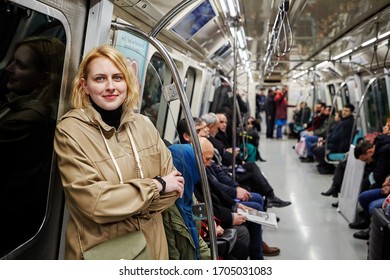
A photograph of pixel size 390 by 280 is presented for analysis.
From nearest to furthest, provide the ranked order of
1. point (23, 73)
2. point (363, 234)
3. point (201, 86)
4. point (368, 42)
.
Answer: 1. point (23, 73)
2. point (363, 234)
3. point (368, 42)
4. point (201, 86)

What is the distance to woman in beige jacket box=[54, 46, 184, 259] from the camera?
4.98 feet

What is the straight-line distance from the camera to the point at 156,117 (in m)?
3.52

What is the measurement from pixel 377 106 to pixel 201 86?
9.43 ft

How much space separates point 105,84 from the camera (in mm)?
1658

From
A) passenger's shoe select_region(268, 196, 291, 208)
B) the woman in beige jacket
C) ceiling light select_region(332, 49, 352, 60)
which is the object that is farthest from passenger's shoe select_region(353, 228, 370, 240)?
ceiling light select_region(332, 49, 352, 60)

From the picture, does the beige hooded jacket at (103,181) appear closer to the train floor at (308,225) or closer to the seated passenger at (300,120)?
the train floor at (308,225)

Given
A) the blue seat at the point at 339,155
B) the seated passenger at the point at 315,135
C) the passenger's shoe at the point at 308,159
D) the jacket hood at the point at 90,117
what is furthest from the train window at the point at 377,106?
the jacket hood at the point at 90,117

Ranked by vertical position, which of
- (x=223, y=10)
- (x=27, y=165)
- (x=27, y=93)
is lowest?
(x=27, y=165)

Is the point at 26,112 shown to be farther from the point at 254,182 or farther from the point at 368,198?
the point at 368,198

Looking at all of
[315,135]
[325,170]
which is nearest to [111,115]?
[325,170]

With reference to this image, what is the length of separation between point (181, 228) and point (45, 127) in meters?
0.82
